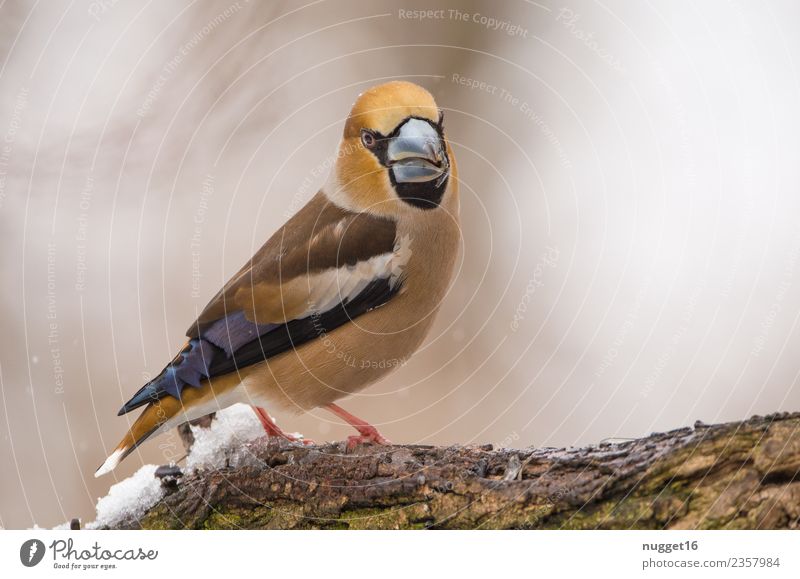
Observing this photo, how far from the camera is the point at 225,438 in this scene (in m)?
2.37

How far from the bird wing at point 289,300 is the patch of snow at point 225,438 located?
21 cm

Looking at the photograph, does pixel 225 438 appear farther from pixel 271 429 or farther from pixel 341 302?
pixel 341 302

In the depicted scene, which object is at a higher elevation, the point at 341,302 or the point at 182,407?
the point at 341,302

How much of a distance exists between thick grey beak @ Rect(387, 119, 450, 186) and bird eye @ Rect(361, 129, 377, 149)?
6 centimetres

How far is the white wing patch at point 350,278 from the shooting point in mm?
2268

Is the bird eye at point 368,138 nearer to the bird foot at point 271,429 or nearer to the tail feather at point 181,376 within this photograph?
the tail feather at point 181,376

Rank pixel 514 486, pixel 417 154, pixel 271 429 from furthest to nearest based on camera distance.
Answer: pixel 271 429 < pixel 417 154 < pixel 514 486

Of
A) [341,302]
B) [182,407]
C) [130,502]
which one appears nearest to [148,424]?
[182,407]

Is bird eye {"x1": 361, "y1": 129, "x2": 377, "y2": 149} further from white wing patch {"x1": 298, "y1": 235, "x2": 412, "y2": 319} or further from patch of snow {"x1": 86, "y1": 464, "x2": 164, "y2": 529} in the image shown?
Answer: patch of snow {"x1": 86, "y1": 464, "x2": 164, "y2": 529}

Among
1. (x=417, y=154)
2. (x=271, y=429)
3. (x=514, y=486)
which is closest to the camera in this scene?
(x=514, y=486)

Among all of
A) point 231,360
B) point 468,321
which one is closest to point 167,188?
point 231,360

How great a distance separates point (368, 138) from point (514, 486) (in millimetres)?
1059

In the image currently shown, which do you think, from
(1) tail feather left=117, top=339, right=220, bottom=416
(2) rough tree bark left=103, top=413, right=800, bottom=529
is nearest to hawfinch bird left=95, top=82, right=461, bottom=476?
(1) tail feather left=117, top=339, right=220, bottom=416
